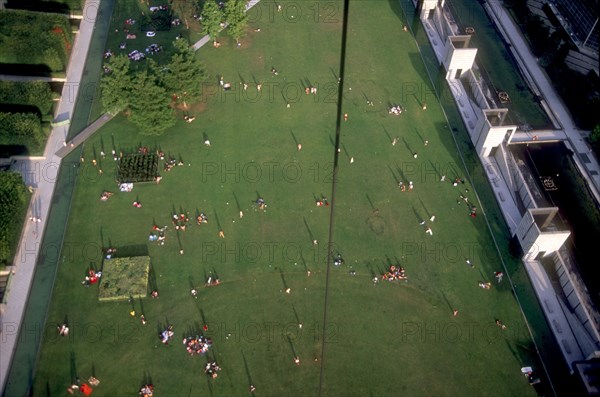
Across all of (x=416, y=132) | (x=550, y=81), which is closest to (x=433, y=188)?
(x=416, y=132)

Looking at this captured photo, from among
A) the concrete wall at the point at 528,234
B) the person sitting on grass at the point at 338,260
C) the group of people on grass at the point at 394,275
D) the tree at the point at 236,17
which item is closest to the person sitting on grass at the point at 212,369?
the person sitting on grass at the point at 338,260

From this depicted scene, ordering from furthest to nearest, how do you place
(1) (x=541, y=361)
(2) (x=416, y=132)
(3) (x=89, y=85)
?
(3) (x=89, y=85)
(2) (x=416, y=132)
(1) (x=541, y=361)

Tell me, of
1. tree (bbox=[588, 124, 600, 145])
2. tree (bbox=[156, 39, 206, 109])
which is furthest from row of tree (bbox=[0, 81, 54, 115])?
tree (bbox=[588, 124, 600, 145])

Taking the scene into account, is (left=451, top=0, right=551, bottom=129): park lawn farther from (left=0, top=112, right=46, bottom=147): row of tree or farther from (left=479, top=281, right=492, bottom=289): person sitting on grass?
(left=0, top=112, right=46, bottom=147): row of tree

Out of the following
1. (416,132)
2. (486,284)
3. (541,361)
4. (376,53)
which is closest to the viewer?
(541,361)

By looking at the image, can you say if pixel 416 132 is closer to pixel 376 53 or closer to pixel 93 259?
pixel 376 53

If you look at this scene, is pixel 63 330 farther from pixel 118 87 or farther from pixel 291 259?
pixel 118 87
